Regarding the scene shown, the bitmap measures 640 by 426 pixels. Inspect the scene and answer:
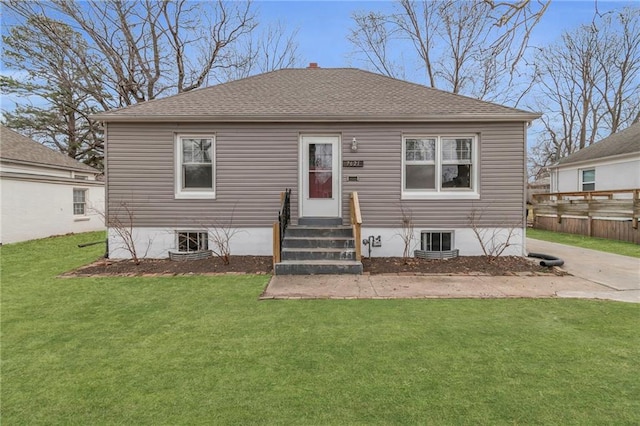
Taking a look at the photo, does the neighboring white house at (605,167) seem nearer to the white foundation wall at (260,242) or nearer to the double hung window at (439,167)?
the white foundation wall at (260,242)

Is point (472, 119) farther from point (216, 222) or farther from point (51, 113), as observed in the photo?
point (51, 113)

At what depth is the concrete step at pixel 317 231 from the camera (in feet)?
23.4

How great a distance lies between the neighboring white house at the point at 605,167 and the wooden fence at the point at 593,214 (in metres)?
1.02

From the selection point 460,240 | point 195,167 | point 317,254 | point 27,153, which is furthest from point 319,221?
point 27,153

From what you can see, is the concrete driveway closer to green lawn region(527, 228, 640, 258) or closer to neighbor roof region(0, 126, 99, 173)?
green lawn region(527, 228, 640, 258)

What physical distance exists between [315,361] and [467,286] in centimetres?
353

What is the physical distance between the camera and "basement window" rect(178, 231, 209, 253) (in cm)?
776

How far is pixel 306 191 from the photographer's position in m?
7.85

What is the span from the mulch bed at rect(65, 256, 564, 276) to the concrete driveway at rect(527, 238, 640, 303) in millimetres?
632

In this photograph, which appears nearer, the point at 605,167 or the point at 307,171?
the point at 307,171

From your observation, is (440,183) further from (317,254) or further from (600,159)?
(600,159)

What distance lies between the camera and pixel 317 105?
7836 millimetres

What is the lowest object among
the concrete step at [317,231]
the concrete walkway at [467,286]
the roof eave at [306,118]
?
the concrete walkway at [467,286]

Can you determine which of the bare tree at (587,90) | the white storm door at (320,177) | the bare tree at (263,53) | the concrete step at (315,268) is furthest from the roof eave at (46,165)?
the bare tree at (587,90)
